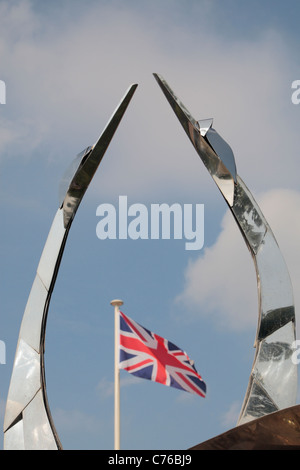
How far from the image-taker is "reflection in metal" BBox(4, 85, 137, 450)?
10359 mm

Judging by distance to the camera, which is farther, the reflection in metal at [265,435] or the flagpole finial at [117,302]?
the flagpole finial at [117,302]

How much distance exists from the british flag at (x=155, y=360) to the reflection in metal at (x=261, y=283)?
1.62 metres

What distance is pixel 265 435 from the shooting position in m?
7.28

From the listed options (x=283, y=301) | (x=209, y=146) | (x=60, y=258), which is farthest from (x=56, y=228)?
(x=283, y=301)

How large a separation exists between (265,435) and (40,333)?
473 cm

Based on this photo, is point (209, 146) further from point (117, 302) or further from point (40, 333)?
point (40, 333)

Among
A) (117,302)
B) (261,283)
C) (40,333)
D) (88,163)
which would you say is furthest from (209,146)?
(40,333)

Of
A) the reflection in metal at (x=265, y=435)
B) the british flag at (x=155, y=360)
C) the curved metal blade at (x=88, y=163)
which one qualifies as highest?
the curved metal blade at (x=88, y=163)

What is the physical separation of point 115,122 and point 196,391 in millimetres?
4552

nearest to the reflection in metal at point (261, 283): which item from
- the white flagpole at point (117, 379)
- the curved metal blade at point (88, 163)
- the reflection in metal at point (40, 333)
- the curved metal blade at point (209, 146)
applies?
the curved metal blade at point (209, 146)

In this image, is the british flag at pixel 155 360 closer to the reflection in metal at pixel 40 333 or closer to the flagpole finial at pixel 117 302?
the flagpole finial at pixel 117 302

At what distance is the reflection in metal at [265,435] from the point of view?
714cm
